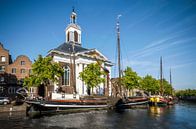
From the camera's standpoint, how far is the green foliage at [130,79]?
59406 millimetres

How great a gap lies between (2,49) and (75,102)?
30.0 m

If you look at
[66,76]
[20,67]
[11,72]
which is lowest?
[66,76]

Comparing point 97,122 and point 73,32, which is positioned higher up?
point 73,32

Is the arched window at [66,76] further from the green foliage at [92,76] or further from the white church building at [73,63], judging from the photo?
the green foliage at [92,76]

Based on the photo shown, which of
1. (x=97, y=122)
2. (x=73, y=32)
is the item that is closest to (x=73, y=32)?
(x=73, y=32)

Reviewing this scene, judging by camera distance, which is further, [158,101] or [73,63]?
[158,101]

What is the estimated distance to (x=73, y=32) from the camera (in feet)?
210

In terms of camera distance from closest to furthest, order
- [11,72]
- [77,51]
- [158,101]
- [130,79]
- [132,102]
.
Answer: [132,102]
[11,72]
[158,101]
[77,51]
[130,79]

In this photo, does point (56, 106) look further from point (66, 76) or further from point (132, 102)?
point (132, 102)

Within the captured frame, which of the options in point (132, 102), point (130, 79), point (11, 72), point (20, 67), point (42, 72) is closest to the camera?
point (42, 72)

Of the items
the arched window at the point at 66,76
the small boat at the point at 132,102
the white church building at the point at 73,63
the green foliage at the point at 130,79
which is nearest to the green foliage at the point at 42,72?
the white church building at the point at 73,63

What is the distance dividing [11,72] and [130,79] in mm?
34311

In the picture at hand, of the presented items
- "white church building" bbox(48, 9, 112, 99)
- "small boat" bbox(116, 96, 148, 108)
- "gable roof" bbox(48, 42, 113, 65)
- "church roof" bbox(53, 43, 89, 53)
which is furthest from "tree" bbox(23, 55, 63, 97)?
"small boat" bbox(116, 96, 148, 108)

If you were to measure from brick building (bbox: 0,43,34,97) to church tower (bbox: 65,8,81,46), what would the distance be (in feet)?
48.6
